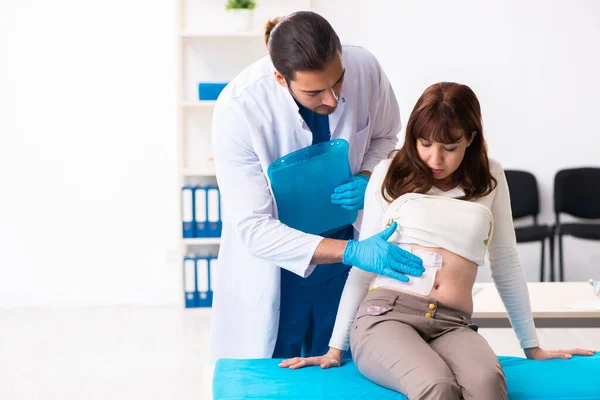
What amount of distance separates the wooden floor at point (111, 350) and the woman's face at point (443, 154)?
144 cm

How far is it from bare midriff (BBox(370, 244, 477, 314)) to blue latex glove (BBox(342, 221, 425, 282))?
0.04 meters

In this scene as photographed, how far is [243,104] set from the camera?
1796 millimetres

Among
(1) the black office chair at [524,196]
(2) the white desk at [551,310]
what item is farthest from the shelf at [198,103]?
(2) the white desk at [551,310]

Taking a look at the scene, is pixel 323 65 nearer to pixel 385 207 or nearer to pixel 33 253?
pixel 385 207

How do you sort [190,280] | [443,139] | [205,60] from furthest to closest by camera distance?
1. [205,60]
2. [190,280]
3. [443,139]

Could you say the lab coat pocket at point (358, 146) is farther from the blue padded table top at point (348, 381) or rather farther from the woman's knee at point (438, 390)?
the woman's knee at point (438, 390)

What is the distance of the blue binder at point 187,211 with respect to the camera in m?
4.12

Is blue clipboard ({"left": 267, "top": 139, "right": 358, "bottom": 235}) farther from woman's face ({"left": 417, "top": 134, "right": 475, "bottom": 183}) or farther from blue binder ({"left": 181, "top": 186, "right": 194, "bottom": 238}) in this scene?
blue binder ({"left": 181, "top": 186, "right": 194, "bottom": 238})

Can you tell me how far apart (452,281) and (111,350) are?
232 cm

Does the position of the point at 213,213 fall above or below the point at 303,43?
below

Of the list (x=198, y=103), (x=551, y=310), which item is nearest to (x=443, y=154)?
(x=551, y=310)

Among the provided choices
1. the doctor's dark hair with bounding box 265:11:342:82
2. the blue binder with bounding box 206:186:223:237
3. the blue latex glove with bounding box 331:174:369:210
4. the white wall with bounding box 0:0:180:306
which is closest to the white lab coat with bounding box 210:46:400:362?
the blue latex glove with bounding box 331:174:369:210

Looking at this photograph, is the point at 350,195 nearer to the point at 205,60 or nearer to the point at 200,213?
the point at 200,213

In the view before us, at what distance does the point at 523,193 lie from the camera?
4.49 meters
